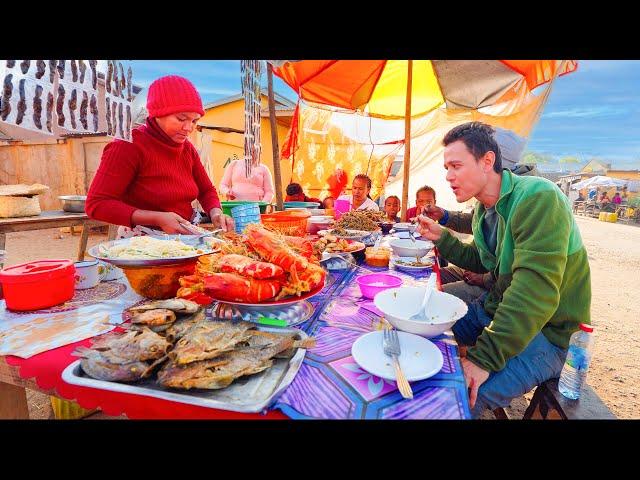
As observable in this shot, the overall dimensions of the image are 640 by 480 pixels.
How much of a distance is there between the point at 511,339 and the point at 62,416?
342 cm

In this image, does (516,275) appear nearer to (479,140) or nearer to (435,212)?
(479,140)

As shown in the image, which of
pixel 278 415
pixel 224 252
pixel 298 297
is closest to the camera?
pixel 278 415

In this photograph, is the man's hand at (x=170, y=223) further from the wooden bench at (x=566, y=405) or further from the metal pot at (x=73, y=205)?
the metal pot at (x=73, y=205)

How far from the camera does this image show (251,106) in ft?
13.6

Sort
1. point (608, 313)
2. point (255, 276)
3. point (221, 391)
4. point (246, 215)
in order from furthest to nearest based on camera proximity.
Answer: point (608, 313) < point (246, 215) < point (255, 276) < point (221, 391)

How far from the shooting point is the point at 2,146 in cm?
1307

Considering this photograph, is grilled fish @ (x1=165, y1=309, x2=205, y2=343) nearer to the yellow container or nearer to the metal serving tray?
the metal serving tray

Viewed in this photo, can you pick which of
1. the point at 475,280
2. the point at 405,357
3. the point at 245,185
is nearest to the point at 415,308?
the point at 405,357

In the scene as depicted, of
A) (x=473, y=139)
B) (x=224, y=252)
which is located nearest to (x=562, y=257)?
(x=473, y=139)

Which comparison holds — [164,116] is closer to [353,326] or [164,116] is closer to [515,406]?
[353,326]

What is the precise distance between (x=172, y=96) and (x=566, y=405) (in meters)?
3.37

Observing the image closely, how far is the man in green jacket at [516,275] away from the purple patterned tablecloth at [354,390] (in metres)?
0.37
